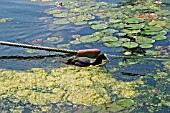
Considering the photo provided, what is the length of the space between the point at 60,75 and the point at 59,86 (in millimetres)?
267

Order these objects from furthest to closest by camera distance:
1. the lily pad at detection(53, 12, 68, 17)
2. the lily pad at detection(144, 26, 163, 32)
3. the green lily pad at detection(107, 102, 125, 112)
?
the lily pad at detection(53, 12, 68, 17) < the lily pad at detection(144, 26, 163, 32) < the green lily pad at detection(107, 102, 125, 112)

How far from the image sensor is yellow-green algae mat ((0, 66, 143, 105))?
3.51 meters

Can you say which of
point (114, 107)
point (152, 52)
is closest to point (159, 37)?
point (152, 52)

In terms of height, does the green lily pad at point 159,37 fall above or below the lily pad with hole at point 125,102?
above

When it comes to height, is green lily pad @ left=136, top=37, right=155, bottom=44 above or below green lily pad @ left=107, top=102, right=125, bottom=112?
above

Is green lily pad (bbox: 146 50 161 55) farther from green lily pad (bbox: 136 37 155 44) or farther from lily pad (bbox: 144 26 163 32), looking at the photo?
lily pad (bbox: 144 26 163 32)

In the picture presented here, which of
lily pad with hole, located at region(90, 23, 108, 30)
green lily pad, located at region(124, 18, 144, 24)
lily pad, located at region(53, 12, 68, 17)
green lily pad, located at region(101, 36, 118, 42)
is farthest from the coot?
lily pad, located at region(53, 12, 68, 17)

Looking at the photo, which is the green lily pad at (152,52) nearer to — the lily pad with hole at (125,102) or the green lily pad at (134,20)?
the green lily pad at (134,20)

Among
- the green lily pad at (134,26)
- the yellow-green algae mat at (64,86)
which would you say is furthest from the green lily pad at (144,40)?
the yellow-green algae mat at (64,86)

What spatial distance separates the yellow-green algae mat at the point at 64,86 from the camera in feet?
11.5

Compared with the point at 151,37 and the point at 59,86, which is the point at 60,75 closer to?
the point at 59,86

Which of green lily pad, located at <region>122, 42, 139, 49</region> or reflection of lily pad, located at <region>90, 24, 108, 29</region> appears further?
reflection of lily pad, located at <region>90, 24, 108, 29</region>

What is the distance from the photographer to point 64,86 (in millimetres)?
3752

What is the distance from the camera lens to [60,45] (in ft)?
15.6
